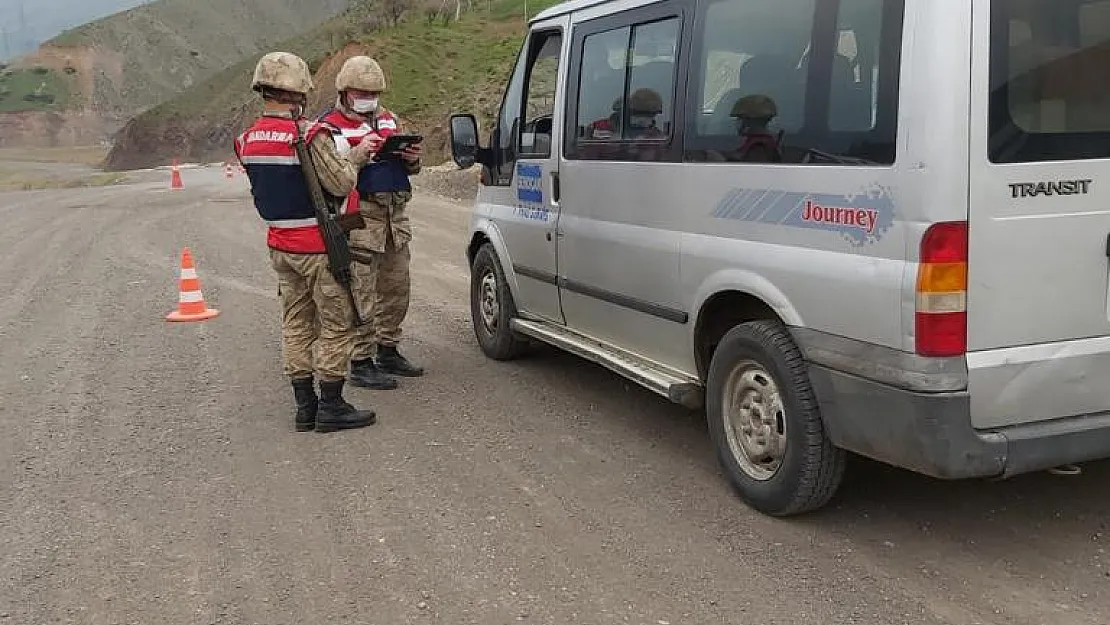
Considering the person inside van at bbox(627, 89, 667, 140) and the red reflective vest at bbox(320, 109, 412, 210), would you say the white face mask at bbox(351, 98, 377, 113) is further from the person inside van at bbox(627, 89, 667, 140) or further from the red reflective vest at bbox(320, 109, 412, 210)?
the person inside van at bbox(627, 89, 667, 140)

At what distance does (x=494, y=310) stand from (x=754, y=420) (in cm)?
298

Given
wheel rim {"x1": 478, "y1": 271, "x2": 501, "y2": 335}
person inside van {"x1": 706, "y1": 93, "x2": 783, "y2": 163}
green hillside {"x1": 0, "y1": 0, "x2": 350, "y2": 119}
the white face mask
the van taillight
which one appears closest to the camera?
the van taillight

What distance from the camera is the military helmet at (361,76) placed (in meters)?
5.95

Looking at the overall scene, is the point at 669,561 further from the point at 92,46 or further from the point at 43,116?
the point at 92,46

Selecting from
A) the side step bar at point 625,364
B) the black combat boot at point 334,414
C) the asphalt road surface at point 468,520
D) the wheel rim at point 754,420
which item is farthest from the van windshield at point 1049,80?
the black combat boot at point 334,414

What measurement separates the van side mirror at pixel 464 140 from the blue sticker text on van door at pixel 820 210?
258cm

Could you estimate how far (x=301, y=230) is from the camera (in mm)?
5234

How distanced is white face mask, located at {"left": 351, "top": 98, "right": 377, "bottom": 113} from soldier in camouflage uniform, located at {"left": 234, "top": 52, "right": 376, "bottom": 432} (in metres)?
0.38

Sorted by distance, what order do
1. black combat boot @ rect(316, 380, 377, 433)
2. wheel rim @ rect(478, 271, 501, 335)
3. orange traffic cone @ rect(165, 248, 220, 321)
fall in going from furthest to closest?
orange traffic cone @ rect(165, 248, 220, 321)
wheel rim @ rect(478, 271, 501, 335)
black combat boot @ rect(316, 380, 377, 433)

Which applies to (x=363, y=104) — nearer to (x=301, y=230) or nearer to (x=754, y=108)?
(x=301, y=230)

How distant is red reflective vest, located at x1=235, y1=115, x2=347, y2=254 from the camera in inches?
198

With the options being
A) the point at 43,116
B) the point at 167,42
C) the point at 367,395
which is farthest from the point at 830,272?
the point at 167,42

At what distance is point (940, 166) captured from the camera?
3.18m

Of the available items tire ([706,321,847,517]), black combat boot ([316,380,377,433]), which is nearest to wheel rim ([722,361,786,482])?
tire ([706,321,847,517])
